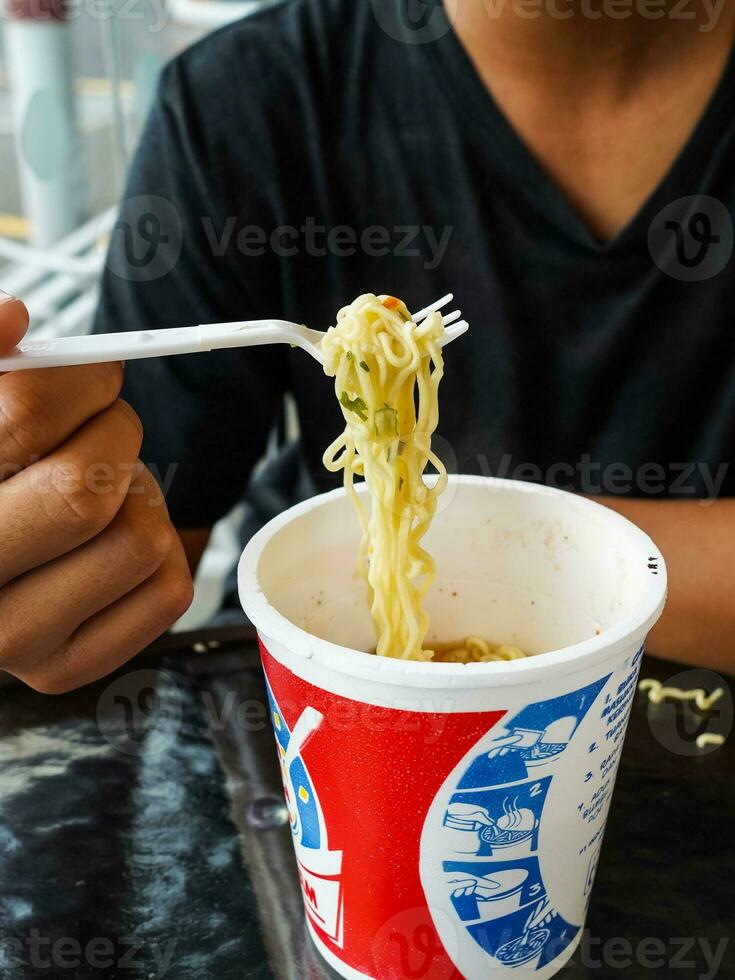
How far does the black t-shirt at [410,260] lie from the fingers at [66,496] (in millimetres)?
614

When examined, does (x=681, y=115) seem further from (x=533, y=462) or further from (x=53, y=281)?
(x=53, y=281)

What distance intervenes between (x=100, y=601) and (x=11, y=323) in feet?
0.81

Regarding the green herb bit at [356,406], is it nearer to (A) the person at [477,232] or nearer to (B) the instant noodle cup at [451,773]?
(B) the instant noodle cup at [451,773]

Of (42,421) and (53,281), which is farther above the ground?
(42,421)

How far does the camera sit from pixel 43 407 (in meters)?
0.74

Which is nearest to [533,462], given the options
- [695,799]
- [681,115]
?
[681,115]

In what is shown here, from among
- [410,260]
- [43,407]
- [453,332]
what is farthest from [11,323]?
[410,260]

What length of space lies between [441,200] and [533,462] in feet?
1.28

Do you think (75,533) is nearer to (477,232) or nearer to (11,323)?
(11,323)

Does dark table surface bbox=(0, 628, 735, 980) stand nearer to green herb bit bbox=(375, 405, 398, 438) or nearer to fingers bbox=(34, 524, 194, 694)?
fingers bbox=(34, 524, 194, 694)

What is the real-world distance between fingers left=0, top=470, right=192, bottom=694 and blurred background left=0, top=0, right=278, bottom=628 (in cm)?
135

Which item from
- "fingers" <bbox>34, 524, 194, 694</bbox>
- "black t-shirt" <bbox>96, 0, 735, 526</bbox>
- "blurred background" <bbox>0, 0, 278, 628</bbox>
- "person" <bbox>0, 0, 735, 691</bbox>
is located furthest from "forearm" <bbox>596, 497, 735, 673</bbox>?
"blurred background" <bbox>0, 0, 278, 628</bbox>

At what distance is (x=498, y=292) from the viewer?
51.6 inches

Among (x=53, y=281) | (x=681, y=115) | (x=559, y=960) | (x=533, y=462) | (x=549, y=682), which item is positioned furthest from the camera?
(x=53, y=281)
